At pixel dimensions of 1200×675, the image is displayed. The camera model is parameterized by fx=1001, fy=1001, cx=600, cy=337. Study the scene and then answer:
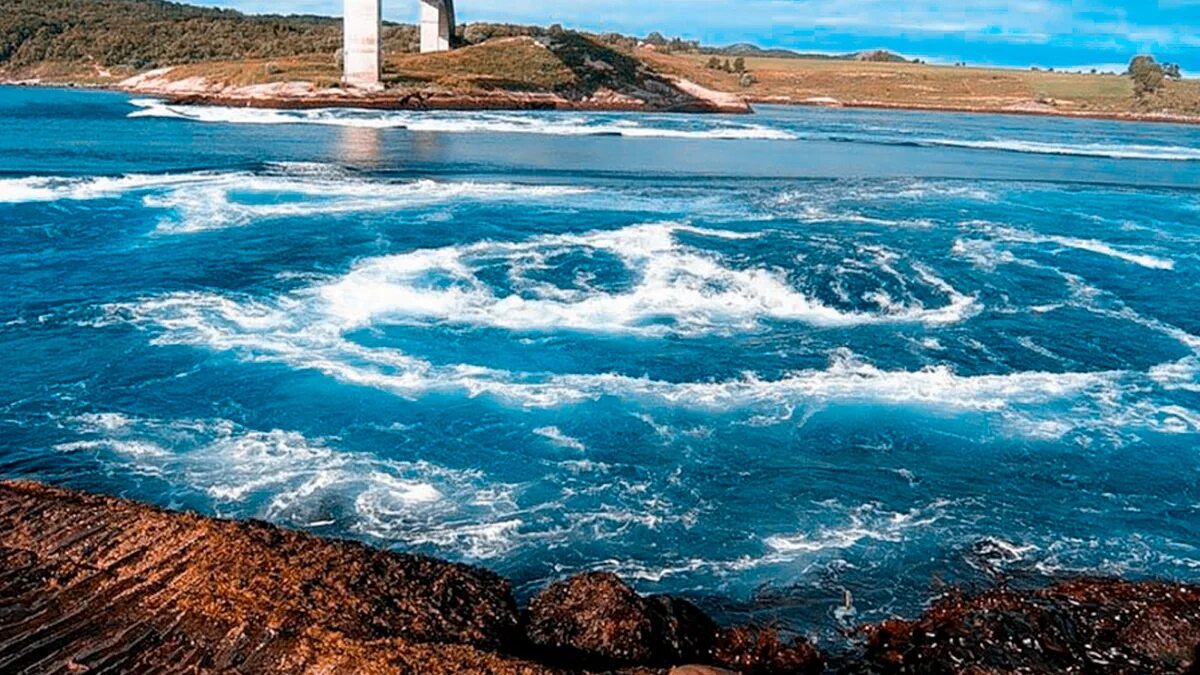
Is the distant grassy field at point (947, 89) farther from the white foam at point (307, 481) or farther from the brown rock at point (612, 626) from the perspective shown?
the brown rock at point (612, 626)

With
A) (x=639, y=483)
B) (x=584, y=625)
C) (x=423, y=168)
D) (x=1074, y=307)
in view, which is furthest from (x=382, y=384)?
(x=423, y=168)

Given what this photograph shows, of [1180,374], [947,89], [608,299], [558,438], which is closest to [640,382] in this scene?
[558,438]

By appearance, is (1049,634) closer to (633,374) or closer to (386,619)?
(386,619)

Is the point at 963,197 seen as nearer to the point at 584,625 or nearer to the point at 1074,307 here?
the point at 1074,307

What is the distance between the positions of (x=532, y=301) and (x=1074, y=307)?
12.7 metres

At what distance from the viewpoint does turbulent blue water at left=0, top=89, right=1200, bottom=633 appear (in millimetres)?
12016

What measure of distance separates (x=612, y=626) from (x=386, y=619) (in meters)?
1.92

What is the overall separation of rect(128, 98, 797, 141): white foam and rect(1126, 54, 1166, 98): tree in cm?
7640

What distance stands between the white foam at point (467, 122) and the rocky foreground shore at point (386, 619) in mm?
57793

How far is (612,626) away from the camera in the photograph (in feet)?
28.4

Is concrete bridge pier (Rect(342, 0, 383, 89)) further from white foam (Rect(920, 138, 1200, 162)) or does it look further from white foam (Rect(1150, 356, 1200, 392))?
white foam (Rect(1150, 356, 1200, 392))

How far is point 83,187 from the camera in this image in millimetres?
34781

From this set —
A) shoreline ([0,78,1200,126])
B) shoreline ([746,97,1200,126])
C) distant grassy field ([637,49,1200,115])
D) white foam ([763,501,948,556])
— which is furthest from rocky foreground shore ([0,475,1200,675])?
shoreline ([746,97,1200,126])

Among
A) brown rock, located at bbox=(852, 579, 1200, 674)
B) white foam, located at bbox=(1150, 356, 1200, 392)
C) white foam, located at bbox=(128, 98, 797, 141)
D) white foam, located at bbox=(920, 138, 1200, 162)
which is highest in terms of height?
white foam, located at bbox=(920, 138, 1200, 162)
